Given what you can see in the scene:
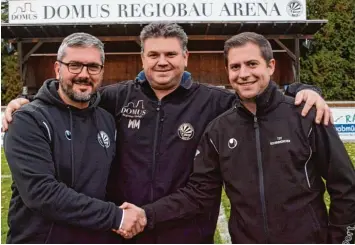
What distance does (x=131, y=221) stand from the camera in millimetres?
2725

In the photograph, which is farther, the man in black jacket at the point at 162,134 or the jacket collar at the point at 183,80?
the jacket collar at the point at 183,80

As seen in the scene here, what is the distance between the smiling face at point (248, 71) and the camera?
2.75 m

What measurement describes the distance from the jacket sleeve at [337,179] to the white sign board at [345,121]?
423 inches

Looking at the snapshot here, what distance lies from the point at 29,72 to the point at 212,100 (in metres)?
16.4

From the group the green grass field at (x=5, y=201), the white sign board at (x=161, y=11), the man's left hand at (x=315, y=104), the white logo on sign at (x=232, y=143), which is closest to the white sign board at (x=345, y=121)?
the green grass field at (x=5, y=201)

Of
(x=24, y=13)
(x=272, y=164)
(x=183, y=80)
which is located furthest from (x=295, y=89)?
(x=24, y=13)

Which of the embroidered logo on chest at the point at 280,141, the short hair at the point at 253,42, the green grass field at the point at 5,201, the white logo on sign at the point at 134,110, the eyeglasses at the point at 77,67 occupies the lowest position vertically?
the green grass field at the point at 5,201

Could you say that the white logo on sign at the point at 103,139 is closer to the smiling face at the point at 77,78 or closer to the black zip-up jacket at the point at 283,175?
the smiling face at the point at 77,78

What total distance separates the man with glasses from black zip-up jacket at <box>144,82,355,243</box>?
2.16ft

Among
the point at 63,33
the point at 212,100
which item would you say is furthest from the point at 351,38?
the point at 212,100

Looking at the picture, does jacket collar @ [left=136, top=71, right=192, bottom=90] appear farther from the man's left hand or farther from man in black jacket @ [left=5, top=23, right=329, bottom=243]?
the man's left hand

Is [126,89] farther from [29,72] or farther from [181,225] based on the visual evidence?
[29,72]

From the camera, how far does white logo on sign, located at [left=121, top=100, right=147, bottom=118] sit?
3.13m

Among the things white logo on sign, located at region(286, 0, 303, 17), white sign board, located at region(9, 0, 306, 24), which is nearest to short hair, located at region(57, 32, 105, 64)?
white sign board, located at region(9, 0, 306, 24)
